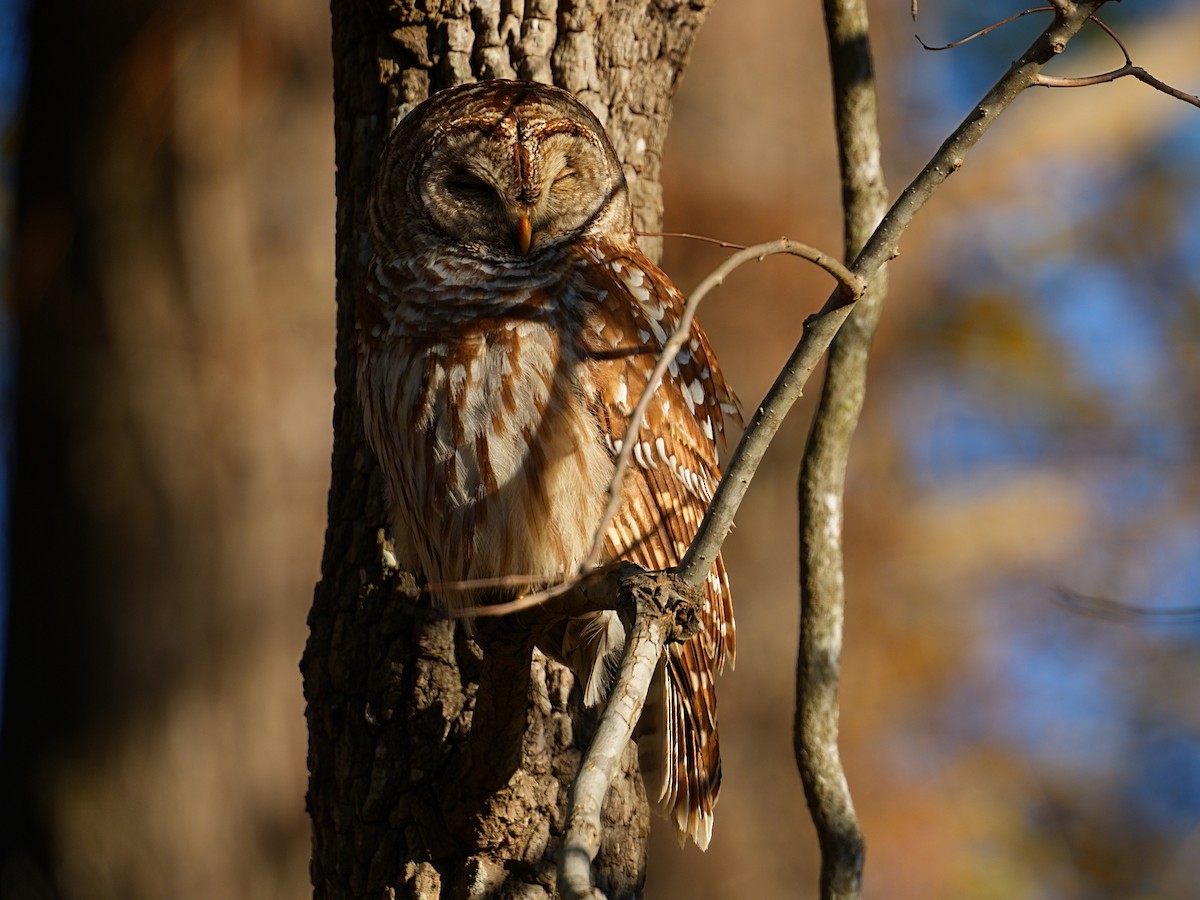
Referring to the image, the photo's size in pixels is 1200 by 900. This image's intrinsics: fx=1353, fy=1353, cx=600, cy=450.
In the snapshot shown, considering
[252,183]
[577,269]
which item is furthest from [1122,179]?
[577,269]

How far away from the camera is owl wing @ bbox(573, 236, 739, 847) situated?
309cm

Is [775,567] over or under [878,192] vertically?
under

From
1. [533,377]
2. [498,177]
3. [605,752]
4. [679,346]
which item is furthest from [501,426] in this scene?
[605,752]

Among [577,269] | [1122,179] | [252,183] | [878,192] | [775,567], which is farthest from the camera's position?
[1122,179]

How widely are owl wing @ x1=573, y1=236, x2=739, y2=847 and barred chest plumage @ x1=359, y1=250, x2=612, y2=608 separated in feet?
0.20

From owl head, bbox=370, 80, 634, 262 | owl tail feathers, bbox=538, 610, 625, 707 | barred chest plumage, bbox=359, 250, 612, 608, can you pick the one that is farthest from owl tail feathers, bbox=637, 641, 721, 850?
owl head, bbox=370, 80, 634, 262

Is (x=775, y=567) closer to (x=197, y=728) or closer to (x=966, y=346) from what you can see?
(x=197, y=728)

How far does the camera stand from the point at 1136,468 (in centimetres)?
1088

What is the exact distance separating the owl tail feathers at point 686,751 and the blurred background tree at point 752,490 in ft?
4.33

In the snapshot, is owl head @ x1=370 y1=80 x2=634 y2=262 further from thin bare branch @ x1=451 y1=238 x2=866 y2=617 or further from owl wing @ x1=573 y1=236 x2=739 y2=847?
thin bare branch @ x1=451 y1=238 x2=866 y2=617

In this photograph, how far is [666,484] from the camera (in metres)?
3.20

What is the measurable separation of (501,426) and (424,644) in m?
0.67

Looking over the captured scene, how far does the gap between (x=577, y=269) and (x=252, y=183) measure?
3832 mm

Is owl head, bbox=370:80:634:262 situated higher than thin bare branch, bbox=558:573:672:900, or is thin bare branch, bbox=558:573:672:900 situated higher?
owl head, bbox=370:80:634:262
